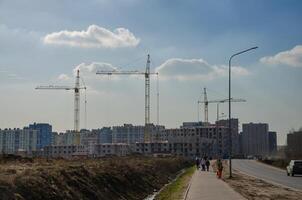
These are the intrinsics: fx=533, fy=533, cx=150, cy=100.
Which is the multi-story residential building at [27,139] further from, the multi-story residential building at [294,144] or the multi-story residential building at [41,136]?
the multi-story residential building at [294,144]

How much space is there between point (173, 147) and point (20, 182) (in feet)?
474

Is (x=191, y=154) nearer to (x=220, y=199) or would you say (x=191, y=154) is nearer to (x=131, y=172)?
(x=131, y=172)

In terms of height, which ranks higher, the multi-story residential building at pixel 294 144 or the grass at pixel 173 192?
the multi-story residential building at pixel 294 144

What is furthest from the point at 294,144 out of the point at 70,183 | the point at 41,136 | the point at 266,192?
the point at 41,136

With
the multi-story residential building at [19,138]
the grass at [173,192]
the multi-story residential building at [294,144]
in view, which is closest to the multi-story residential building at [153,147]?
the multi-story residential building at [19,138]

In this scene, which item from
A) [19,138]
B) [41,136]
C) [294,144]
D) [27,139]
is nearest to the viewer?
[294,144]

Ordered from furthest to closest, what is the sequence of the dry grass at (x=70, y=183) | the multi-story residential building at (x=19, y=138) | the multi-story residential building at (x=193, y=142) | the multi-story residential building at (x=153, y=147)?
the multi-story residential building at (x=19, y=138), the multi-story residential building at (x=193, y=142), the multi-story residential building at (x=153, y=147), the dry grass at (x=70, y=183)

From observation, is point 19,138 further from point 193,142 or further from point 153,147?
point 193,142

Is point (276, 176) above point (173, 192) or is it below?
below

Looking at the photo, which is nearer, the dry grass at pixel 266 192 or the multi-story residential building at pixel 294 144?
the dry grass at pixel 266 192

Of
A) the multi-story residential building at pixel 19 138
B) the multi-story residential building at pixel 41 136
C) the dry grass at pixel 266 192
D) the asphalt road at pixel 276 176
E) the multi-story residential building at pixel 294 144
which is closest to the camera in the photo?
the dry grass at pixel 266 192

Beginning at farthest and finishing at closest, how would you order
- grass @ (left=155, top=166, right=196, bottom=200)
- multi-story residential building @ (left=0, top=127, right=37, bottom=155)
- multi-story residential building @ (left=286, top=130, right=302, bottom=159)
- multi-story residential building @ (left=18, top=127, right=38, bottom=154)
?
multi-story residential building @ (left=18, top=127, right=38, bottom=154) < multi-story residential building @ (left=0, top=127, right=37, bottom=155) < multi-story residential building @ (left=286, top=130, right=302, bottom=159) < grass @ (left=155, top=166, right=196, bottom=200)

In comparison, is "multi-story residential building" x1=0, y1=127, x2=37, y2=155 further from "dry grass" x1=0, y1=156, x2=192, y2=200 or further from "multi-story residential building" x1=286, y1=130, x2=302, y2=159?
"dry grass" x1=0, y1=156, x2=192, y2=200

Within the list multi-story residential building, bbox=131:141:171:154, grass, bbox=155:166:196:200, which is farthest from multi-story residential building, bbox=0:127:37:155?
grass, bbox=155:166:196:200
